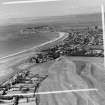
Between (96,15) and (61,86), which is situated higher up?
A: (96,15)

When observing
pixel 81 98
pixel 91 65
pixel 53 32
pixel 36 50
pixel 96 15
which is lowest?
pixel 81 98

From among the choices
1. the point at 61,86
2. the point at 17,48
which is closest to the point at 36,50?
the point at 17,48

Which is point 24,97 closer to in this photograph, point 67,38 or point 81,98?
point 81,98

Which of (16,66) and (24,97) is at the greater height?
(16,66)

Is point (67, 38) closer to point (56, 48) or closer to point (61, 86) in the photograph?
point (56, 48)

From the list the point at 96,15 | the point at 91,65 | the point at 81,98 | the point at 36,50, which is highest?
the point at 96,15

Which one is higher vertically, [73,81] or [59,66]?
[59,66]

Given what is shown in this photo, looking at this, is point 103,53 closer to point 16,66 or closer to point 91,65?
point 91,65

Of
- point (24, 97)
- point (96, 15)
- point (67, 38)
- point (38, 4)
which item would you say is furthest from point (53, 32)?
point (24, 97)
